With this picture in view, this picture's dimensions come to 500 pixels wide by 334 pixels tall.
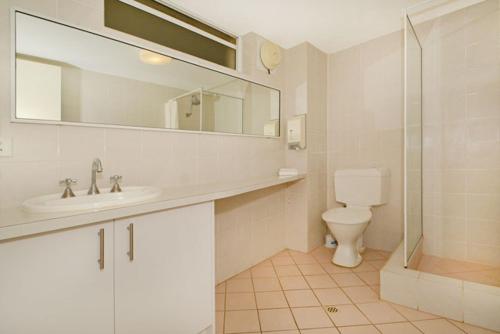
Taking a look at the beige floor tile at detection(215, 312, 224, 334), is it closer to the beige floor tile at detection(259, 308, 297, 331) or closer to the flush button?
the beige floor tile at detection(259, 308, 297, 331)

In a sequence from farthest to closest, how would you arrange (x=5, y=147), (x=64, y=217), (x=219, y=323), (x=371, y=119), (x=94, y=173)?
(x=371, y=119) < (x=219, y=323) < (x=94, y=173) < (x=5, y=147) < (x=64, y=217)

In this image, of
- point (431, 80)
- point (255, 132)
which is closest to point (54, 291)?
point (255, 132)

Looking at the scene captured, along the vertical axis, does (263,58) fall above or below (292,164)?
above

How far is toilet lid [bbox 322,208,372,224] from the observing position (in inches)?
81.7

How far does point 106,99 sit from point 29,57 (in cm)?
35

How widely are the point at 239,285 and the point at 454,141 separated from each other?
2.19 meters

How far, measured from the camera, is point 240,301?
1.73m

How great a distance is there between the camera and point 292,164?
103 inches

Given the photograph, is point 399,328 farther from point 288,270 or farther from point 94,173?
point 94,173

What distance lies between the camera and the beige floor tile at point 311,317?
1.47 metres

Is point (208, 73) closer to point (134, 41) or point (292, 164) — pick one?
point (134, 41)

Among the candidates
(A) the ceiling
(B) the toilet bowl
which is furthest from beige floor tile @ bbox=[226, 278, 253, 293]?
(A) the ceiling

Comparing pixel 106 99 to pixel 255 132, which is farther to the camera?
pixel 255 132

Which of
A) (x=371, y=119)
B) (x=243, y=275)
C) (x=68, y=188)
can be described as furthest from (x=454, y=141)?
(x=68, y=188)
